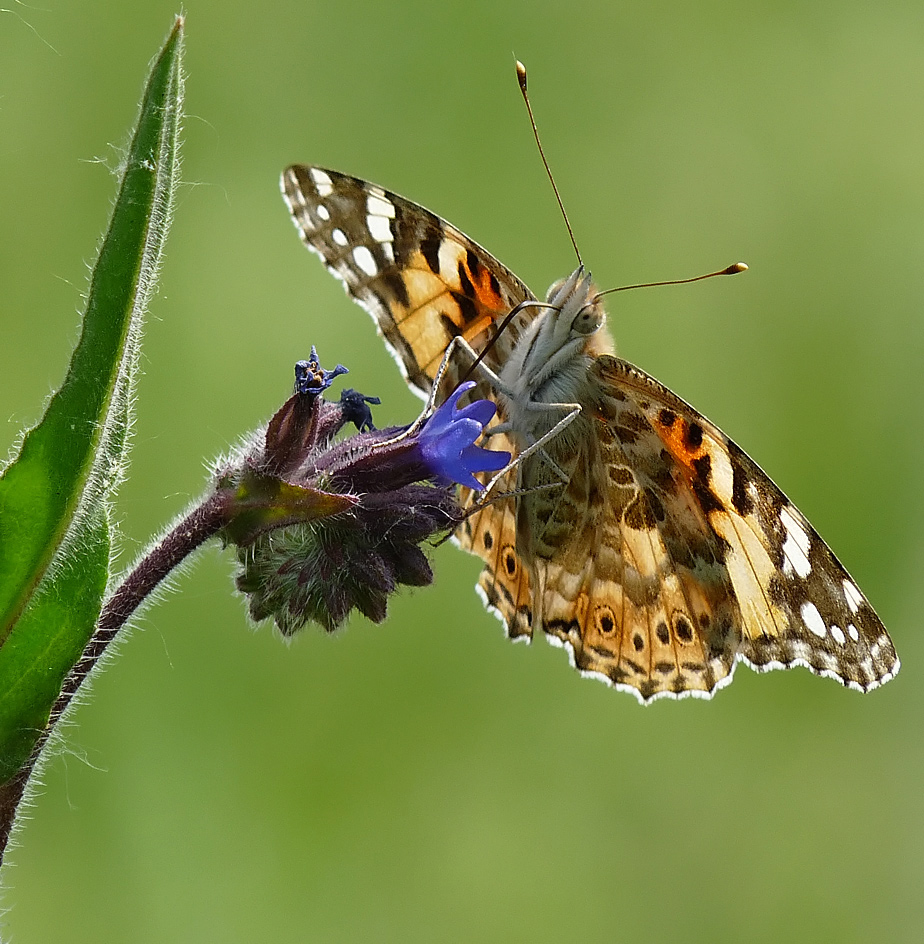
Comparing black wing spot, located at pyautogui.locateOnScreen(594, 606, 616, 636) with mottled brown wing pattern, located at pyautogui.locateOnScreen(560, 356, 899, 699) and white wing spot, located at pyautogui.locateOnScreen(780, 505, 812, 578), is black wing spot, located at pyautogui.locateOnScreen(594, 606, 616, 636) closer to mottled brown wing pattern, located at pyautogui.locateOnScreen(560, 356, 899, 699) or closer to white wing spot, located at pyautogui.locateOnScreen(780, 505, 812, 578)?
mottled brown wing pattern, located at pyautogui.locateOnScreen(560, 356, 899, 699)

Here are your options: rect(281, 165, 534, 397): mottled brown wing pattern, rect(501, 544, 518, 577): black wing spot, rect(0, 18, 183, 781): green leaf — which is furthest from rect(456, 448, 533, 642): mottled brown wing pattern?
rect(0, 18, 183, 781): green leaf

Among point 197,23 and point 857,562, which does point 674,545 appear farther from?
point 197,23

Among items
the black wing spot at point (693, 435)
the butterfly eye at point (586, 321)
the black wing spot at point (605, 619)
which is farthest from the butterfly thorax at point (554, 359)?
the black wing spot at point (605, 619)

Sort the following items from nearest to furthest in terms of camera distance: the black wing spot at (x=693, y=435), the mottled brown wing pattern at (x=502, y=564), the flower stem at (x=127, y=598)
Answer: the flower stem at (x=127, y=598) → the black wing spot at (x=693, y=435) → the mottled brown wing pattern at (x=502, y=564)

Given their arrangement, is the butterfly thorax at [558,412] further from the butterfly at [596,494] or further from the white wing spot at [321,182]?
the white wing spot at [321,182]

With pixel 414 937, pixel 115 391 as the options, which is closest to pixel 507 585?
pixel 115 391

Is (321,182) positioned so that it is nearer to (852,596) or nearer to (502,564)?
(502,564)
